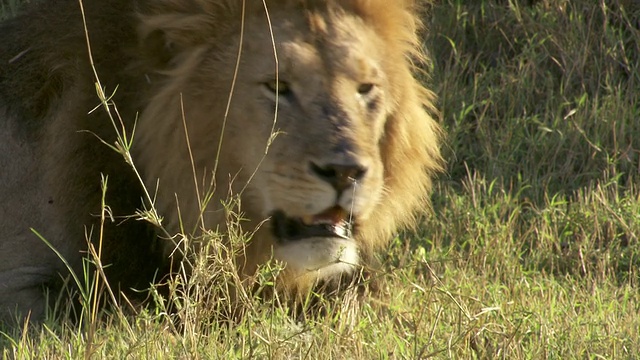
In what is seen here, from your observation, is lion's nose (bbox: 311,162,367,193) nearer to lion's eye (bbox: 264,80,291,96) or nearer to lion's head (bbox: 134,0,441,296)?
lion's head (bbox: 134,0,441,296)

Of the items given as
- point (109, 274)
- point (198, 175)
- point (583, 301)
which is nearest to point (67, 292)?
point (109, 274)

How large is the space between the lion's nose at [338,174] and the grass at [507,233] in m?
0.33

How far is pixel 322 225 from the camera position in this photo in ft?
11.5

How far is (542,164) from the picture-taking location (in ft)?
17.8

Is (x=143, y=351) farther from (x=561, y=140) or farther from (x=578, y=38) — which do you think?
(x=578, y=38)

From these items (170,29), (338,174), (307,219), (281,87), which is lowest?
(307,219)

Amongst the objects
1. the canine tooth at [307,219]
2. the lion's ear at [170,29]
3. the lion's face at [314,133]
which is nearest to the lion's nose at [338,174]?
the lion's face at [314,133]

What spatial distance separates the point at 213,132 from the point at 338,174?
51 cm

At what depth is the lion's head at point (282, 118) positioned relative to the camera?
11.5ft

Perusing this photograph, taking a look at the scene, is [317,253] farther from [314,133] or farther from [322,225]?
[314,133]

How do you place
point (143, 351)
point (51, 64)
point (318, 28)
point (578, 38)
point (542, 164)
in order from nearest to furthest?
point (143, 351) < point (318, 28) < point (51, 64) < point (542, 164) < point (578, 38)

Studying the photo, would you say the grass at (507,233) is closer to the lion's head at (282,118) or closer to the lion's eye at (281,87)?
the lion's head at (282,118)

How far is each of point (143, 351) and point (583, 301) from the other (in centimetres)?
160

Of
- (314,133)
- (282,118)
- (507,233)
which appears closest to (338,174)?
(314,133)
